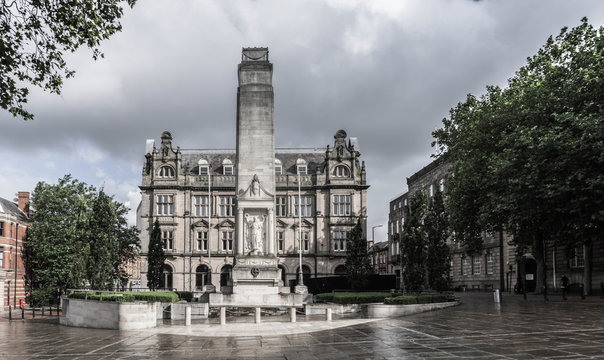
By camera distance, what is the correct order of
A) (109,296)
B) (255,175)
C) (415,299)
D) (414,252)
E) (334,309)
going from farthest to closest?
1. (414,252)
2. (255,175)
3. (334,309)
4. (415,299)
5. (109,296)

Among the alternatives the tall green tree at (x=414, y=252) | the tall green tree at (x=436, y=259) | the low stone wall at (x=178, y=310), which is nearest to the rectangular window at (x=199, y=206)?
the tall green tree at (x=414, y=252)

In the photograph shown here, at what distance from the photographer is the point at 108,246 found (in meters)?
35.4

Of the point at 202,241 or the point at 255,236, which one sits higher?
the point at 255,236

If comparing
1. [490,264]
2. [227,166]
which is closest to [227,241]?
[227,166]

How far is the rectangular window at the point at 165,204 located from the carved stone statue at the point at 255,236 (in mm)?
36104

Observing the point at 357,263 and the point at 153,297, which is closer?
the point at 153,297

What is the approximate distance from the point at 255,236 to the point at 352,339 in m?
17.8

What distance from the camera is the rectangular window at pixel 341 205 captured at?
69.6 meters

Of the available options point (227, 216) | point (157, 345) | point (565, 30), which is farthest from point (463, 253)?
point (157, 345)

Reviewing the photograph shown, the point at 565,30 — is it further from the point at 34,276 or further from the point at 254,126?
the point at 34,276

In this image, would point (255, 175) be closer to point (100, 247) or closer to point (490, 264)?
point (100, 247)

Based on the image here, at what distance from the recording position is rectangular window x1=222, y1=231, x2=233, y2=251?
6938cm

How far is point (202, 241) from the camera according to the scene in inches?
2731

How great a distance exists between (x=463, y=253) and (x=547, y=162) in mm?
39396
